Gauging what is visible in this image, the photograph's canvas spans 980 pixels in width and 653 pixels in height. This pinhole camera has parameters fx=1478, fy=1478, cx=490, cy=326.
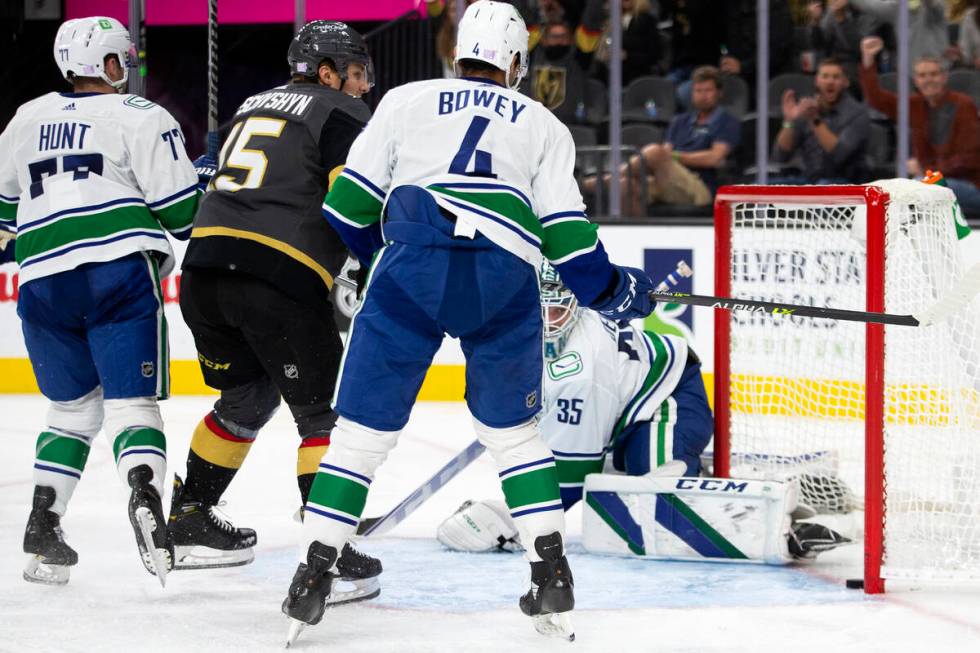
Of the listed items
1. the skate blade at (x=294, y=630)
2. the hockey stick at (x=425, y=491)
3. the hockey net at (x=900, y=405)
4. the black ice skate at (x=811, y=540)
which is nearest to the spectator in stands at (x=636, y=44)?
the hockey net at (x=900, y=405)

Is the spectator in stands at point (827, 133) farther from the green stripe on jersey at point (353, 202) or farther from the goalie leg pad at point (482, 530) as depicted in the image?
the green stripe on jersey at point (353, 202)

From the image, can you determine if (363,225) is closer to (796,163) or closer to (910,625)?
(910,625)

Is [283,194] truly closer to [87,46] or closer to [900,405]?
[87,46]

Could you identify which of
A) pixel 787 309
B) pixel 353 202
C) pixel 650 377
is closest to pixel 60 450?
pixel 353 202

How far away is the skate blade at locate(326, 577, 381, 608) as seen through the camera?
9.27 feet

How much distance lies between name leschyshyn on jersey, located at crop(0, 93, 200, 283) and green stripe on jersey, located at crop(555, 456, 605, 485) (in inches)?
38.8

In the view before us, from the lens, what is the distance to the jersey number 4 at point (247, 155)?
283 cm

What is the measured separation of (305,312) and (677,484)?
2.96ft

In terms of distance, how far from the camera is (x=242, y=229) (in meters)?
2.82

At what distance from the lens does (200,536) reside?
3.17m

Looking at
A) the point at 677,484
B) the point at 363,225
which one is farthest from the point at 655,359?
the point at 363,225

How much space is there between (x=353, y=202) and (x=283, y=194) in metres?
0.31

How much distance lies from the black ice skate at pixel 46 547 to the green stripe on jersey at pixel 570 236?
121cm

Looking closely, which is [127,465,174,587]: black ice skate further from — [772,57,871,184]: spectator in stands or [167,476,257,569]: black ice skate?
[772,57,871,184]: spectator in stands
